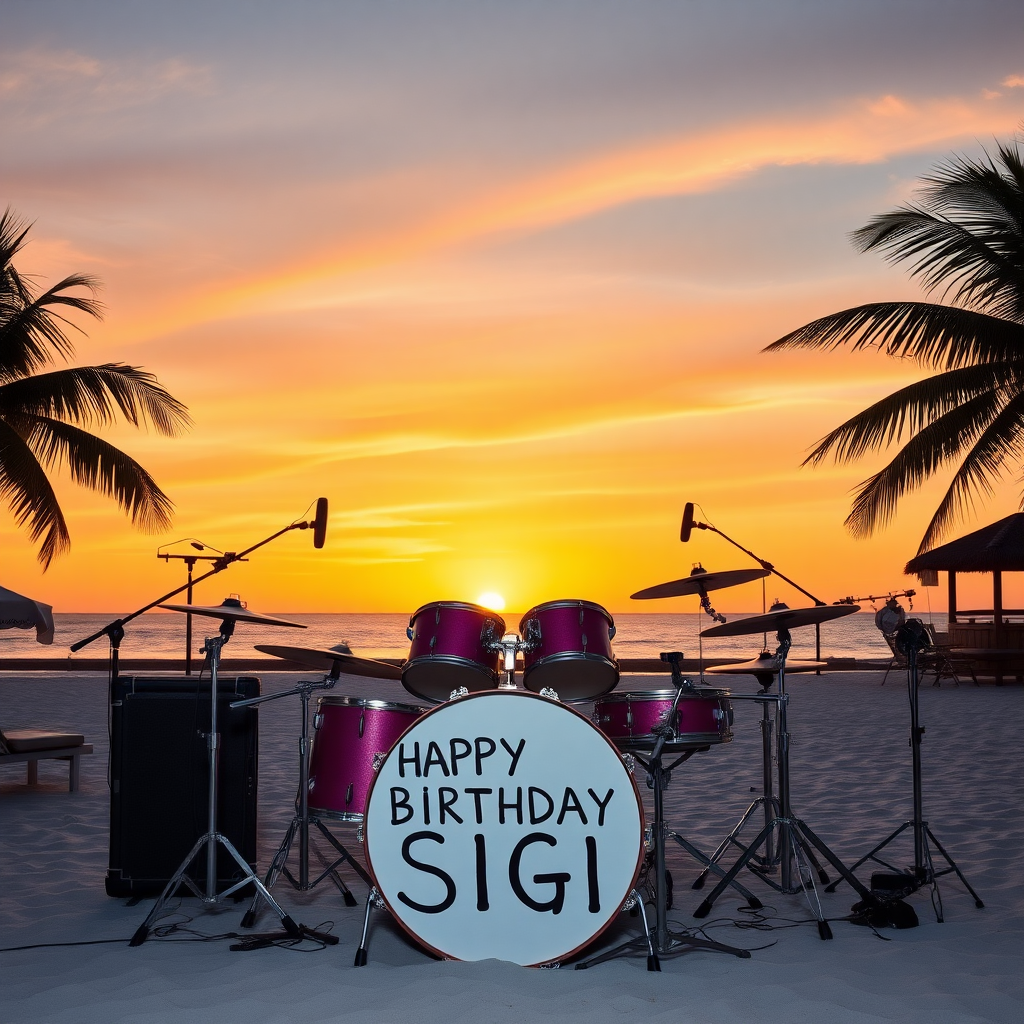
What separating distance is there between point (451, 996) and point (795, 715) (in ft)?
36.9

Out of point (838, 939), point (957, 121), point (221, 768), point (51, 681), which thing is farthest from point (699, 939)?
point (51, 681)

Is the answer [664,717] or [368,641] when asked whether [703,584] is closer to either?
[664,717]

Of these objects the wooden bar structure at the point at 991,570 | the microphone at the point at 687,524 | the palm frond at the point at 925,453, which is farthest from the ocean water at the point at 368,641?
the microphone at the point at 687,524

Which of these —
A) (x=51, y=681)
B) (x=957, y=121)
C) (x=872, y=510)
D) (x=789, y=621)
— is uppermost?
(x=957, y=121)

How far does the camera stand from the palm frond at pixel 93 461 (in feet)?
48.3

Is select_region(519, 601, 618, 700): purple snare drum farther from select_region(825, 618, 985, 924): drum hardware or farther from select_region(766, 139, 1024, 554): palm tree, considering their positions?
select_region(766, 139, 1024, 554): palm tree

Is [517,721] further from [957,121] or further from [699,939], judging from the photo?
[957,121]

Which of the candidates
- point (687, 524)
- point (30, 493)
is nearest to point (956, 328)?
point (687, 524)

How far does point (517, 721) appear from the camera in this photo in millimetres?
4555

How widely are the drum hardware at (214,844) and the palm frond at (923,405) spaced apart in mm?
9273

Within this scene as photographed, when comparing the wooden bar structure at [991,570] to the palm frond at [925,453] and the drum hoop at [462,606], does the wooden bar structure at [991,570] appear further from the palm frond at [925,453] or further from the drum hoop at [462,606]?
the drum hoop at [462,606]

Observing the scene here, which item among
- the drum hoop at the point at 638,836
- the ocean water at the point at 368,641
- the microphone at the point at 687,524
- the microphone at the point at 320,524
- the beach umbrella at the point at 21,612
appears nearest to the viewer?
the drum hoop at the point at 638,836

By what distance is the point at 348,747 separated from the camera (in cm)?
524

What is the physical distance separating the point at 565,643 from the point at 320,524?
2087 mm
